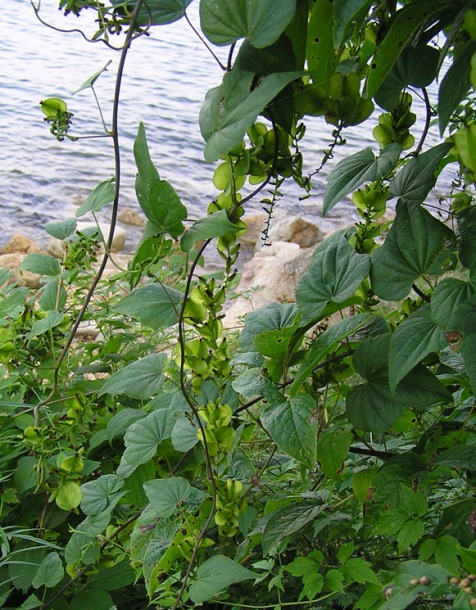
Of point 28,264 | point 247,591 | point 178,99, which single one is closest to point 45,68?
point 178,99

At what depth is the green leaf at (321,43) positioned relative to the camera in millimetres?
498

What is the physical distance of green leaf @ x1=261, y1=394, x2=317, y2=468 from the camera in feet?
1.95

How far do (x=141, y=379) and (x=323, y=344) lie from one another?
0.28 metres

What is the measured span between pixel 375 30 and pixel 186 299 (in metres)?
0.27

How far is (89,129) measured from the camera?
5.82 meters

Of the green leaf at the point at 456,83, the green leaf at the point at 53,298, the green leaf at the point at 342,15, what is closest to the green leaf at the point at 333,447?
the green leaf at the point at 456,83

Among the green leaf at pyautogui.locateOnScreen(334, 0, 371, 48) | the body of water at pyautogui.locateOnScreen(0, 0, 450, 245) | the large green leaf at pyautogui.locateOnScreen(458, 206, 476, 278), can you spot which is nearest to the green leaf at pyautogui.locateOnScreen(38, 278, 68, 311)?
the large green leaf at pyautogui.locateOnScreen(458, 206, 476, 278)

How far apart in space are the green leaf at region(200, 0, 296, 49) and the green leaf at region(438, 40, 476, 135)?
146 mm

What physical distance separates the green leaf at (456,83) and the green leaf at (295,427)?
0.88 feet

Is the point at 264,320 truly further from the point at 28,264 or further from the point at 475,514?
the point at 28,264

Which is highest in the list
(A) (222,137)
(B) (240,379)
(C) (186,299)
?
(A) (222,137)

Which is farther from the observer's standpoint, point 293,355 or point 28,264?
point 28,264

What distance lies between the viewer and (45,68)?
7211 mm

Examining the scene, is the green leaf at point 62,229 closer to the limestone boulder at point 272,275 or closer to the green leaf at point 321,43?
the green leaf at point 321,43
